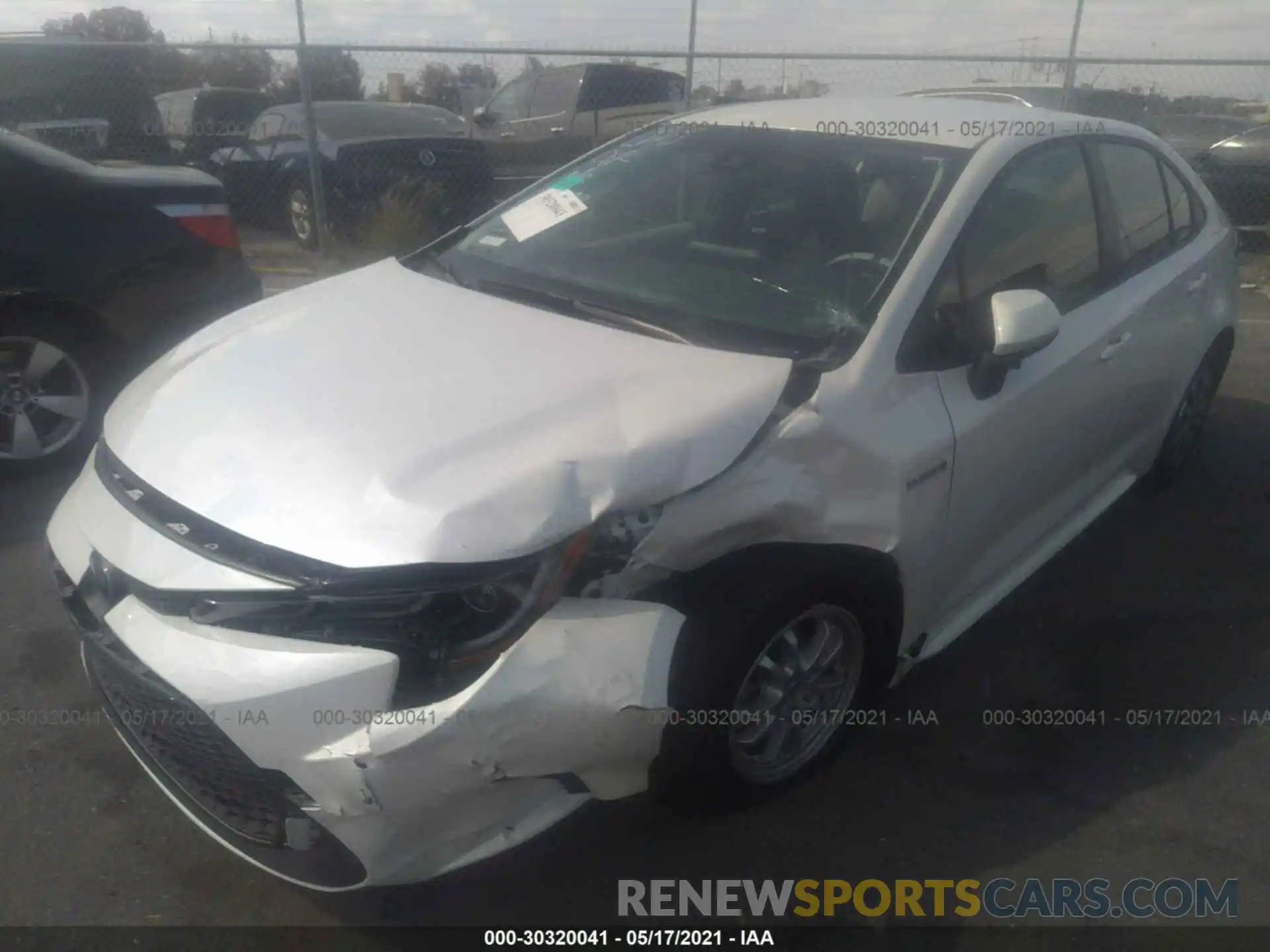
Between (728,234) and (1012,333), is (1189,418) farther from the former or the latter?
(728,234)

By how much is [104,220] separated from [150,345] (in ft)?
1.82

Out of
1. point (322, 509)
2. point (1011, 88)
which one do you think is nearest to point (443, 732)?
point (322, 509)

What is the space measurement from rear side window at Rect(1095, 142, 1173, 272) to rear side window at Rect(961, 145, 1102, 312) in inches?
8.1

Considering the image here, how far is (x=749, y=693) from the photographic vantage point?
2447 mm

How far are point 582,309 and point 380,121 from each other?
782 cm

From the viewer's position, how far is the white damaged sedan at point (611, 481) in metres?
1.99

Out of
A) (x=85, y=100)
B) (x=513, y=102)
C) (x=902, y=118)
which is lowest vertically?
(x=513, y=102)

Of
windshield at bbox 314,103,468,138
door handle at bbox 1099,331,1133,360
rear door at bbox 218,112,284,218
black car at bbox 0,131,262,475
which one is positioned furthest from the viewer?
rear door at bbox 218,112,284,218

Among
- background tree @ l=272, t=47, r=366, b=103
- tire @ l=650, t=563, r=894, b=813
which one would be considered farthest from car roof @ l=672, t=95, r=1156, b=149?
background tree @ l=272, t=47, r=366, b=103

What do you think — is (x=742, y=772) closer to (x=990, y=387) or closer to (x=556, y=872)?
(x=556, y=872)

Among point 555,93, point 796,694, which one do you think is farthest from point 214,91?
point 796,694

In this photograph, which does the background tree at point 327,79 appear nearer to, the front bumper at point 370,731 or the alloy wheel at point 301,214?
the alloy wheel at point 301,214

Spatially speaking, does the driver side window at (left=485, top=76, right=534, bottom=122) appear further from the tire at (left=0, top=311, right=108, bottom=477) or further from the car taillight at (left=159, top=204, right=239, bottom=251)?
the tire at (left=0, top=311, right=108, bottom=477)

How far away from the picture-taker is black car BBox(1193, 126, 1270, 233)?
10.2 m
